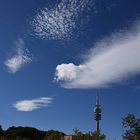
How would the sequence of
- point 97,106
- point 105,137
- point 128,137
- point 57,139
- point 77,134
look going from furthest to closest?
1. point 97,106
2. point 57,139
3. point 77,134
4. point 105,137
5. point 128,137

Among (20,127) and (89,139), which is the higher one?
(20,127)

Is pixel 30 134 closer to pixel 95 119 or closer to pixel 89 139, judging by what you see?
pixel 95 119

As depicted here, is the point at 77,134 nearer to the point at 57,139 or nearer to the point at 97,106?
the point at 57,139

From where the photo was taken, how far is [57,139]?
254 feet

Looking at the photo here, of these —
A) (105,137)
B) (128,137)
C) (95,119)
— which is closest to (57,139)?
(105,137)

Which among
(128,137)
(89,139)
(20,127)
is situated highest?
(20,127)

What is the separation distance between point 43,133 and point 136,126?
82878 millimetres

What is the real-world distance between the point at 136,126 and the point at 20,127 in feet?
276

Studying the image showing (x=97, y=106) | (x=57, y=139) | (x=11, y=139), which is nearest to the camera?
(x=57, y=139)

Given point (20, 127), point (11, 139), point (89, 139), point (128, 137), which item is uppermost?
point (20, 127)

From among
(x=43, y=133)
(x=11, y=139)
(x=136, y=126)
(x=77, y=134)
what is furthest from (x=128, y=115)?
(x=43, y=133)

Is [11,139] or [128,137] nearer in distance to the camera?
[128,137]

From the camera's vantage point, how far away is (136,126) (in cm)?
4650

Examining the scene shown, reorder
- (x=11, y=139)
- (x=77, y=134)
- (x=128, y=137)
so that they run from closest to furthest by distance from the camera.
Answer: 1. (x=128, y=137)
2. (x=77, y=134)
3. (x=11, y=139)
